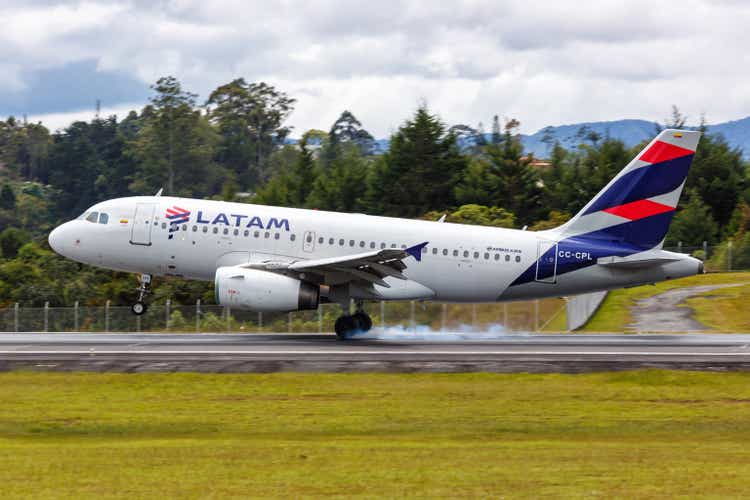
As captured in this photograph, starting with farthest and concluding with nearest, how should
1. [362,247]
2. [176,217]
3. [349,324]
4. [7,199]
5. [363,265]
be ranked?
1. [7,199]
2. [176,217]
3. [349,324]
4. [362,247]
5. [363,265]

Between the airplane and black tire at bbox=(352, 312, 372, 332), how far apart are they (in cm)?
3

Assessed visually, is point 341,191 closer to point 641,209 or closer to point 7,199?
point 7,199

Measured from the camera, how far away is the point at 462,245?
3397 cm

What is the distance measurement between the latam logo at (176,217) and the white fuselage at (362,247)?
0.10ft

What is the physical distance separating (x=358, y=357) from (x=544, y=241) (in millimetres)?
8680

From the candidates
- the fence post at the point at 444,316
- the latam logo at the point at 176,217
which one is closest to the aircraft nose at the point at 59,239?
the latam logo at the point at 176,217

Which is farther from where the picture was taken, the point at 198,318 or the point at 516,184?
the point at 516,184

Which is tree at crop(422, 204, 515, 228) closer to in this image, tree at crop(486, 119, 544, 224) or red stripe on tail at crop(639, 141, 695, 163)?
tree at crop(486, 119, 544, 224)

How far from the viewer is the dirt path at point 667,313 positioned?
3878cm

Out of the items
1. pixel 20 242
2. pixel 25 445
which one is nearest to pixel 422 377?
pixel 25 445

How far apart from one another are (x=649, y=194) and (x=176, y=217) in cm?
1505

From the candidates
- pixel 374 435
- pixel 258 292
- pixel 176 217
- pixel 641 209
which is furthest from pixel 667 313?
pixel 374 435

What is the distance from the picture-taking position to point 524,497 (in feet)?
43.8

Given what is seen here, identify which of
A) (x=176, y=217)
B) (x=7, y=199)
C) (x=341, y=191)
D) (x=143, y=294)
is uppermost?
(x=7, y=199)
